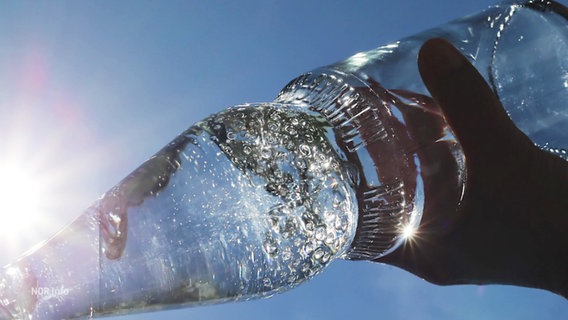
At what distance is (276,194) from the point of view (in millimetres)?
738

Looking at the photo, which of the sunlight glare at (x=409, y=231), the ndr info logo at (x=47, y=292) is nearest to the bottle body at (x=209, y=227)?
the ndr info logo at (x=47, y=292)

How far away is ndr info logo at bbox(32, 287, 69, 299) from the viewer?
60 centimetres

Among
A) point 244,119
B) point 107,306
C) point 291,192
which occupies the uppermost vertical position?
point 244,119

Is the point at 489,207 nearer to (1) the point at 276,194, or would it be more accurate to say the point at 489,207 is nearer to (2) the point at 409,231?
(2) the point at 409,231

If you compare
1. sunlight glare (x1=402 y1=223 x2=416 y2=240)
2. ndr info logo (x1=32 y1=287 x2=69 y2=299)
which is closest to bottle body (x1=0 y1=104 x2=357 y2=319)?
ndr info logo (x1=32 y1=287 x2=69 y2=299)

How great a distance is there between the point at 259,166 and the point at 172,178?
11 centimetres

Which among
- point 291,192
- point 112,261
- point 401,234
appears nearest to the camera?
point 112,261

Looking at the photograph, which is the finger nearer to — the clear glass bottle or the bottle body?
the clear glass bottle

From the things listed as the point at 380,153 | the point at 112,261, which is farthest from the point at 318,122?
the point at 112,261

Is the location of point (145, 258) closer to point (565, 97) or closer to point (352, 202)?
point (352, 202)

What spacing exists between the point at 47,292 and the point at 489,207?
67 cm

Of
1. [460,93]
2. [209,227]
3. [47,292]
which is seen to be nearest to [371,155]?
[460,93]

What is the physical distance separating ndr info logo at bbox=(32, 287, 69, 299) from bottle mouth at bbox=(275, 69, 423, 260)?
1.27ft

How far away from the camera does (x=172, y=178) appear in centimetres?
70
